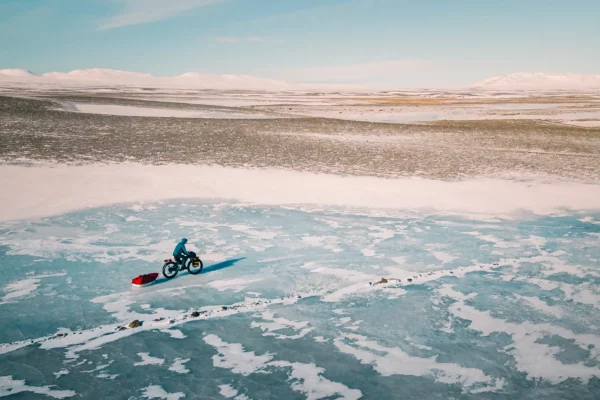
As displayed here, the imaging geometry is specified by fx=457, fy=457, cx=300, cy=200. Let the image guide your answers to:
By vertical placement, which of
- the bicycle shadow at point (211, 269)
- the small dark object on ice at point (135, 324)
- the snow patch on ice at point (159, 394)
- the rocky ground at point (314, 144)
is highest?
the rocky ground at point (314, 144)

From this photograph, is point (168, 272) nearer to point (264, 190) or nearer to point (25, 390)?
point (25, 390)

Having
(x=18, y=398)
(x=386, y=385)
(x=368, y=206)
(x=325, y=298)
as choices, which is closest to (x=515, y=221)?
(x=368, y=206)

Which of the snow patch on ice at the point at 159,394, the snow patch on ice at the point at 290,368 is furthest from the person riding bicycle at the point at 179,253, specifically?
the snow patch on ice at the point at 159,394

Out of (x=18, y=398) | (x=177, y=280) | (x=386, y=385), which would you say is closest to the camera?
(x=18, y=398)

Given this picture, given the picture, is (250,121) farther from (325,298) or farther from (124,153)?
(325,298)

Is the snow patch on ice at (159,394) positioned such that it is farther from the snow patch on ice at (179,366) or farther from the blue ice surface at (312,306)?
the snow patch on ice at (179,366)
